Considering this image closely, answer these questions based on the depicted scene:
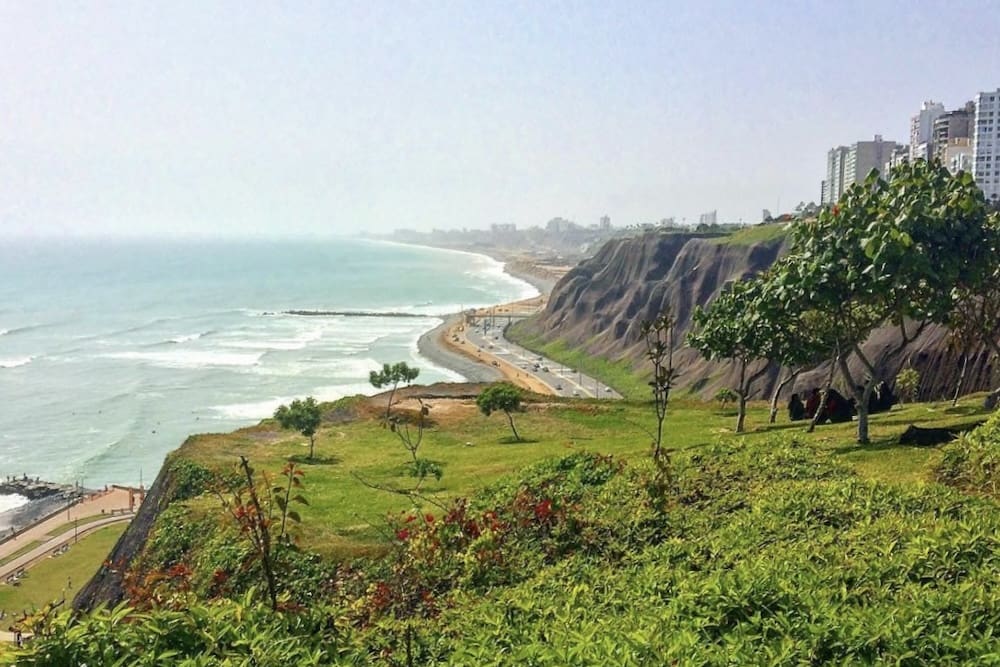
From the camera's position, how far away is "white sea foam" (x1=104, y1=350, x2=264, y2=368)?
3666 inches

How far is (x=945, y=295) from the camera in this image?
57.9ft

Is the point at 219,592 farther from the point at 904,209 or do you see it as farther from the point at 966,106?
the point at 966,106

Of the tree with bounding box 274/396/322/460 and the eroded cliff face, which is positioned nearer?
the tree with bounding box 274/396/322/460

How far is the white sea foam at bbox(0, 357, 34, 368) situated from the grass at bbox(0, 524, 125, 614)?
57999 millimetres

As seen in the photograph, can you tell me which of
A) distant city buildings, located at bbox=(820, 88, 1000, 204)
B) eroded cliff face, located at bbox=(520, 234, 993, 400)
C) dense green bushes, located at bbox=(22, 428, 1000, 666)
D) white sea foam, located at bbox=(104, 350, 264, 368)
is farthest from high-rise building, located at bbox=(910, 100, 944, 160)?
dense green bushes, located at bbox=(22, 428, 1000, 666)

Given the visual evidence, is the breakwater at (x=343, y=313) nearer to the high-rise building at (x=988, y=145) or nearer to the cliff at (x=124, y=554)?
the high-rise building at (x=988, y=145)

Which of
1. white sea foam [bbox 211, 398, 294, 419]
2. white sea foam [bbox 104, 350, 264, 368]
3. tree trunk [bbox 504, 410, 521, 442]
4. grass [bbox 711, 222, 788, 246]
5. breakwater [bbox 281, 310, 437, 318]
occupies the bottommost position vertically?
white sea foam [bbox 211, 398, 294, 419]

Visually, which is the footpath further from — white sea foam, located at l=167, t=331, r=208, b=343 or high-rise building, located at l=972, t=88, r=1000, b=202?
high-rise building, located at l=972, t=88, r=1000, b=202

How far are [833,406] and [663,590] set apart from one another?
19187 mm

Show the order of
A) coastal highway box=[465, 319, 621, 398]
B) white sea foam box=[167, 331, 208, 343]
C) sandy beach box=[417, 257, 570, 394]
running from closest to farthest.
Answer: coastal highway box=[465, 319, 621, 398] → sandy beach box=[417, 257, 570, 394] → white sea foam box=[167, 331, 208, 343]

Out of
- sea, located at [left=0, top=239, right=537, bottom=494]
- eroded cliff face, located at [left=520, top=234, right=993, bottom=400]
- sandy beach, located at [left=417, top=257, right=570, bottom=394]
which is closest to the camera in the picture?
eroded cliff face, located at [left=520, top=234, right=993, bottom=400]

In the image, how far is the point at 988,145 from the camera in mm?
113750

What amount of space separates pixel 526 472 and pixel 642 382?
58.8m

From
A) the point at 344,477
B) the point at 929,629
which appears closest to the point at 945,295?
the point at 929,629
